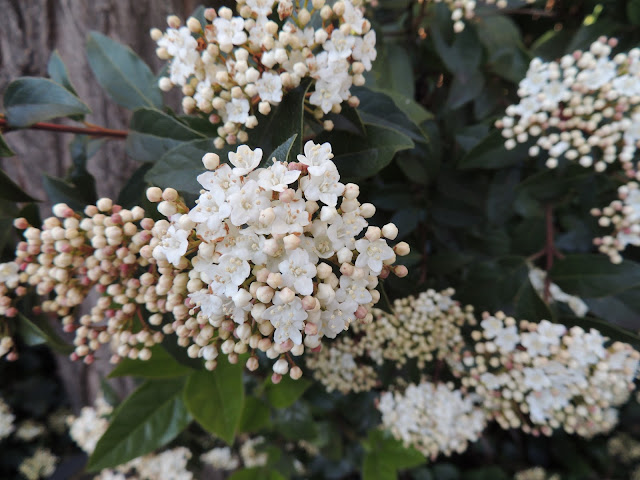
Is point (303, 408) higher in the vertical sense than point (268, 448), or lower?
higher

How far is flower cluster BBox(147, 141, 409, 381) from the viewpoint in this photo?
580 millimetres

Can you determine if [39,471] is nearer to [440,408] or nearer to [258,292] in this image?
[440,408]

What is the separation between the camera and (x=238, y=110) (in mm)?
833

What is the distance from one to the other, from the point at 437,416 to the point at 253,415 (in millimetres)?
727

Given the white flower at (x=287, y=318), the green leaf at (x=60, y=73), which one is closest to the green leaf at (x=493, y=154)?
the white flower at (x=287, y=318)

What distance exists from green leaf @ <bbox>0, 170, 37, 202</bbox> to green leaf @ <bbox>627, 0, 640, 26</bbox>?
2.00 meters

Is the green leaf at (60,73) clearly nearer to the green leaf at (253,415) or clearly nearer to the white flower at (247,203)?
the white flower at (247,203)

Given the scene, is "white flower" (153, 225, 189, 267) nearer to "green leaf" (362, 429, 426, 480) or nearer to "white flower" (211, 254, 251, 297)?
"white flower" (211, 254, 251, 297)

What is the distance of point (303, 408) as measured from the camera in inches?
66.2

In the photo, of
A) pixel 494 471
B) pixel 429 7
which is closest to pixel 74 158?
pixel 429 7

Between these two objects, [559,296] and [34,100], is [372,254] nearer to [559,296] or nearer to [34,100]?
[34,100]

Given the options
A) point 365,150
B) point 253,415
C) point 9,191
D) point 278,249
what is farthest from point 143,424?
point 365,150

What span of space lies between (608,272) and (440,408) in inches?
26.8

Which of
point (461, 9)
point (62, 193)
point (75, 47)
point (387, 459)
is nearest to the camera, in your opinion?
point (62, 193)
